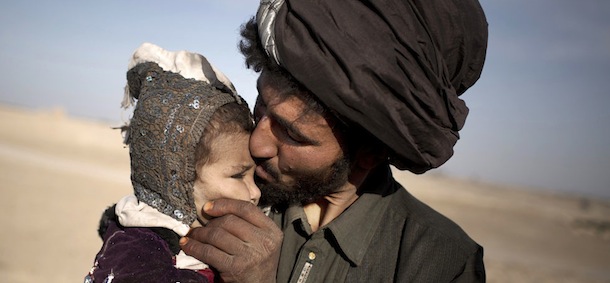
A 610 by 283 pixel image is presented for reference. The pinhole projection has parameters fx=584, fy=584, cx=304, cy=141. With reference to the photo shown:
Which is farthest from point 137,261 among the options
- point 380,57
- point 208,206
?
point 380,57

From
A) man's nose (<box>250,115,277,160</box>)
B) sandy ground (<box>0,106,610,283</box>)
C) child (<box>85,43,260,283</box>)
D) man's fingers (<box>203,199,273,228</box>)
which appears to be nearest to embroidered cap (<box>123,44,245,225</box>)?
child (<box>85,43,260,283</box>)

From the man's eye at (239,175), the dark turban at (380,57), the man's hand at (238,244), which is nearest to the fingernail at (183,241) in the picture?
the man's hand at (238,244)

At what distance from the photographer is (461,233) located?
3.00m

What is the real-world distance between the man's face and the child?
120 millimetres

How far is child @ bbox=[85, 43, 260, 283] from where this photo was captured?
258 cm

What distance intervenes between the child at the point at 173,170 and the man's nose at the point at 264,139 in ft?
0.40

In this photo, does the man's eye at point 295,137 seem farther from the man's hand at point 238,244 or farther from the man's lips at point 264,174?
the man's hand at point 238,244

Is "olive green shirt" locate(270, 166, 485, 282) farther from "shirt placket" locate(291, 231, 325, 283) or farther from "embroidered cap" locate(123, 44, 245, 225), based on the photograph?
"embroidered cap" locate(123, 44, 245, 225)

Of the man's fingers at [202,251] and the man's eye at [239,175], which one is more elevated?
the man's eye at [239,175]

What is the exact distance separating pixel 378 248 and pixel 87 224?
12041mm

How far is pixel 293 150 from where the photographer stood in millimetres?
2719

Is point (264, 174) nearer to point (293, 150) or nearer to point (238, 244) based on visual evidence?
point (293, 150)

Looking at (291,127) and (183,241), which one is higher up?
(291,127)

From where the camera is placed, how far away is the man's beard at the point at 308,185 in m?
2.84
